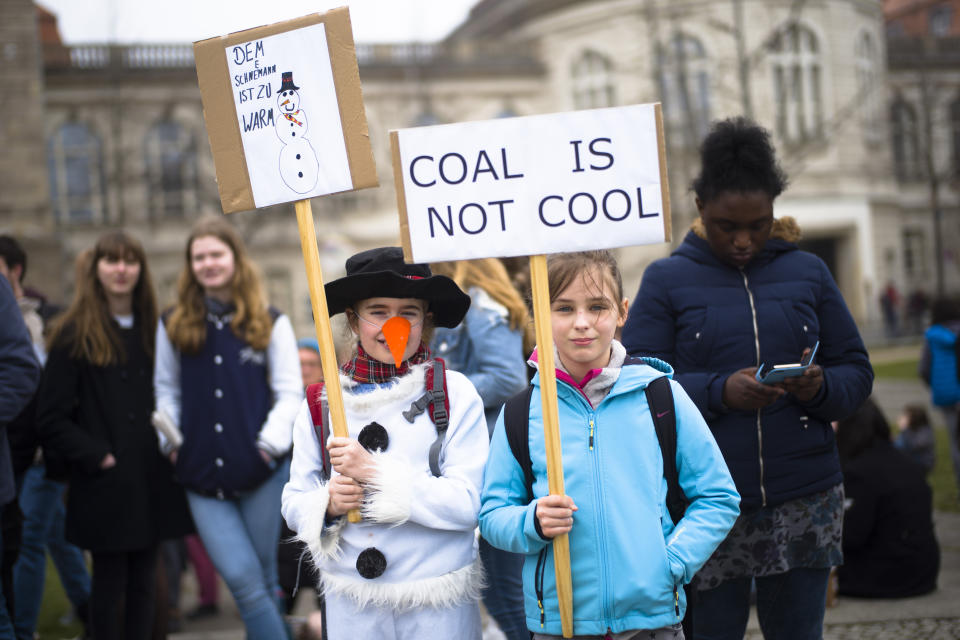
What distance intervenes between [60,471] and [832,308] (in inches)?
140

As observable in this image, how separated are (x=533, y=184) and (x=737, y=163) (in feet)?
3.13

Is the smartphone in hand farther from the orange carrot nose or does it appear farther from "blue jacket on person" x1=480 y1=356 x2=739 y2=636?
the orange carrot nose

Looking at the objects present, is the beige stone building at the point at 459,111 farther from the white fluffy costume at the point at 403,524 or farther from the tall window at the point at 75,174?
the white fluffy costume at the point at 403,524

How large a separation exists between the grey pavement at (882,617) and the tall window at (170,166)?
2656 centimetres

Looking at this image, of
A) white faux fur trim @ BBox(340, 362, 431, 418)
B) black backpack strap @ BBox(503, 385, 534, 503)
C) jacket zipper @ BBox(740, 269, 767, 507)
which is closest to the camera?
black backpack strap @ BBox(503, 385, 534, 503)

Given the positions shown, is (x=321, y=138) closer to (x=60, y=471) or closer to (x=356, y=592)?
(x=356, y=592)

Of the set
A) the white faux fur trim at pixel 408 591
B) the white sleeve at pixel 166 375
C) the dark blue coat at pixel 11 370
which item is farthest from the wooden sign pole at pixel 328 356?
the white sleeve at pixel 166 375

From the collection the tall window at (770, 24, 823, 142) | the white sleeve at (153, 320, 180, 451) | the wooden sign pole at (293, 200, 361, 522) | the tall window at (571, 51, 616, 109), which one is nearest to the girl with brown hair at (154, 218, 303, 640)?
the white sleeve at (153, 320, 180, 451)

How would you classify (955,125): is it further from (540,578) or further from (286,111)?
(540,578)

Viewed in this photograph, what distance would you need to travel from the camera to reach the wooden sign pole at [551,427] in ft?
8.56

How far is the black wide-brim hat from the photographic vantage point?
3.05 metres

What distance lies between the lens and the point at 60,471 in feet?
15.4

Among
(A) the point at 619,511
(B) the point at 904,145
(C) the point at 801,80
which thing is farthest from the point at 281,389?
(B) the point at 904,145

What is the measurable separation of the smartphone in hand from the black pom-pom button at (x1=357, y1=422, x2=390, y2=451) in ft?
3.90
